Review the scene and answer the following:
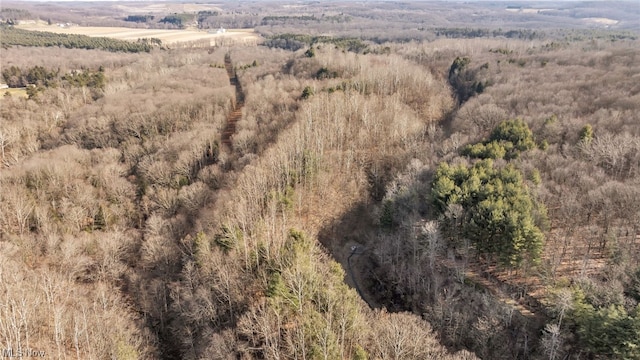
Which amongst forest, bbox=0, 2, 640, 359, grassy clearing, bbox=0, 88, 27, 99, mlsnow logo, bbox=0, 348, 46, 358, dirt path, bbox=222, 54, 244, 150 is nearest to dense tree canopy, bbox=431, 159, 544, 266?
forest, bbox=0, 2, 640, 359

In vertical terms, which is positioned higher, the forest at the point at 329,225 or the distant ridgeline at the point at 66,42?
the distant ridgeline at the point at 66,42

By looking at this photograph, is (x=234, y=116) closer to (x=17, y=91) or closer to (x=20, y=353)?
(x=20, y=353)

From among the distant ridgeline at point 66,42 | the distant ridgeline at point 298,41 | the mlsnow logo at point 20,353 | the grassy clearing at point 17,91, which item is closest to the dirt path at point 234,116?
the mlsnow logo at point 20,353

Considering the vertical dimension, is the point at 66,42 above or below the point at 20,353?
above

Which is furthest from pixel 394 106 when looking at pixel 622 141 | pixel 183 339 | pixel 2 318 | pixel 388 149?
pixel 2 318

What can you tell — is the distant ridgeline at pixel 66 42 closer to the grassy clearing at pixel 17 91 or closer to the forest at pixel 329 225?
the grassy clearing at pixel 17 91

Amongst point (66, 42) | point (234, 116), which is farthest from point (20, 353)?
point (66, 42)

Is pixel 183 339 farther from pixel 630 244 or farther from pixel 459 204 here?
pixel 630 244
